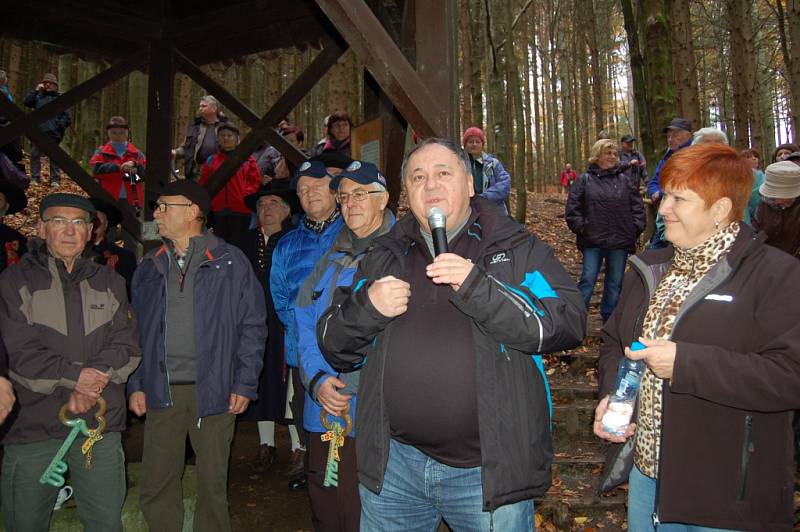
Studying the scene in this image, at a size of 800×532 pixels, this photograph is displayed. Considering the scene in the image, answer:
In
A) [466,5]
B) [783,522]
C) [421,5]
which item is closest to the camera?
[783,522]

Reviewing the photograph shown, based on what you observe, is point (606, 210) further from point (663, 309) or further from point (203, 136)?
point (663, 309)

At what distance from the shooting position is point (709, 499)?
1.98m

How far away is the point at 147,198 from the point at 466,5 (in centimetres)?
1264

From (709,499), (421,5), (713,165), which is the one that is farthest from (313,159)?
(709,499)

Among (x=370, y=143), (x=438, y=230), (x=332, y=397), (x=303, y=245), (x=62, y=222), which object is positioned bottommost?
(x=332, y=397)

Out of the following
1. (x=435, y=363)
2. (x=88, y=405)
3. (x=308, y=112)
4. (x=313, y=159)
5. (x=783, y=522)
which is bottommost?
(x=783, y=522)

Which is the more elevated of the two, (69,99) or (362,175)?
(69,99)

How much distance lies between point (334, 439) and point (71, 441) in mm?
1367

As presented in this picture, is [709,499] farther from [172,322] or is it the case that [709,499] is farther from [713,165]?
[172,322]

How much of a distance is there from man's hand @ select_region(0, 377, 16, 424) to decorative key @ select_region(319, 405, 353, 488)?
52.7 inches

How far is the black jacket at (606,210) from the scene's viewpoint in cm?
668

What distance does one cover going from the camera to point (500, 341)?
196 cm

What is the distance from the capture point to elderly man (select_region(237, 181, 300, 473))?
4948 millimetres

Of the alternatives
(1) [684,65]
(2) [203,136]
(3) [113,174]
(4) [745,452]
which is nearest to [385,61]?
(4) [745,452]
